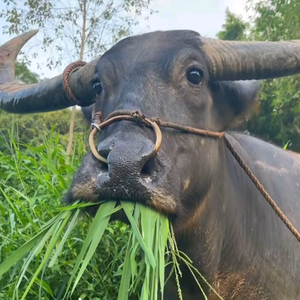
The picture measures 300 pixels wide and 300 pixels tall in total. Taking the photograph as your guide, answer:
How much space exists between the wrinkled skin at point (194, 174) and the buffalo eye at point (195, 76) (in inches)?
0.7

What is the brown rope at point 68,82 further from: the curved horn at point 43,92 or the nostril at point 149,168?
the nostril at point 149,168

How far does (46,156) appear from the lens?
472 centimetres

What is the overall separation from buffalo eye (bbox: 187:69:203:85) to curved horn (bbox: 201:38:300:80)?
6.5 inches

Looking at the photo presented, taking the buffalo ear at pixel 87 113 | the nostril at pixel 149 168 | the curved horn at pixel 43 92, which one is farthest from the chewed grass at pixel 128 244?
the buffalo ear at pixel 87 113

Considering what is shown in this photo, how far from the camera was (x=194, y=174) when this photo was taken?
2738mm

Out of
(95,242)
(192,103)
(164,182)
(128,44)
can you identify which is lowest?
(95,242)

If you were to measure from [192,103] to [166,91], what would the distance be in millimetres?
165

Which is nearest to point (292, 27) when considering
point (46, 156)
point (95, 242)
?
point (46, 156)

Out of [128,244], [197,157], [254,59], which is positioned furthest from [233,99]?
[128,244]

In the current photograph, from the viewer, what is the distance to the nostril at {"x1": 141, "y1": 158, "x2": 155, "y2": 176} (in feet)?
7.74

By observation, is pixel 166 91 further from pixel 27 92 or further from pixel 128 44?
Result: pixel 27 92

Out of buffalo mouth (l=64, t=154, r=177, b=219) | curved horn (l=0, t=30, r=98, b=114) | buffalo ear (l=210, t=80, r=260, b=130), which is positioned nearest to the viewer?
buffalo mouth (l=64, t=154, r=177, b=219)


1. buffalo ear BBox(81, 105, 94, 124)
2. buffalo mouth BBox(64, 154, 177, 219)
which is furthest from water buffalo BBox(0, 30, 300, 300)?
buffalo ear BBox(81, 105, 94, 124)

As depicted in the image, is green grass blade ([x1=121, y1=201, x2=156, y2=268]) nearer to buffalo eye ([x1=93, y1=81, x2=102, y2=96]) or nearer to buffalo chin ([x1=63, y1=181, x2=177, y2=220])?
buffalo chin ([x1=63, y1=181, x2=177, y2=220])
